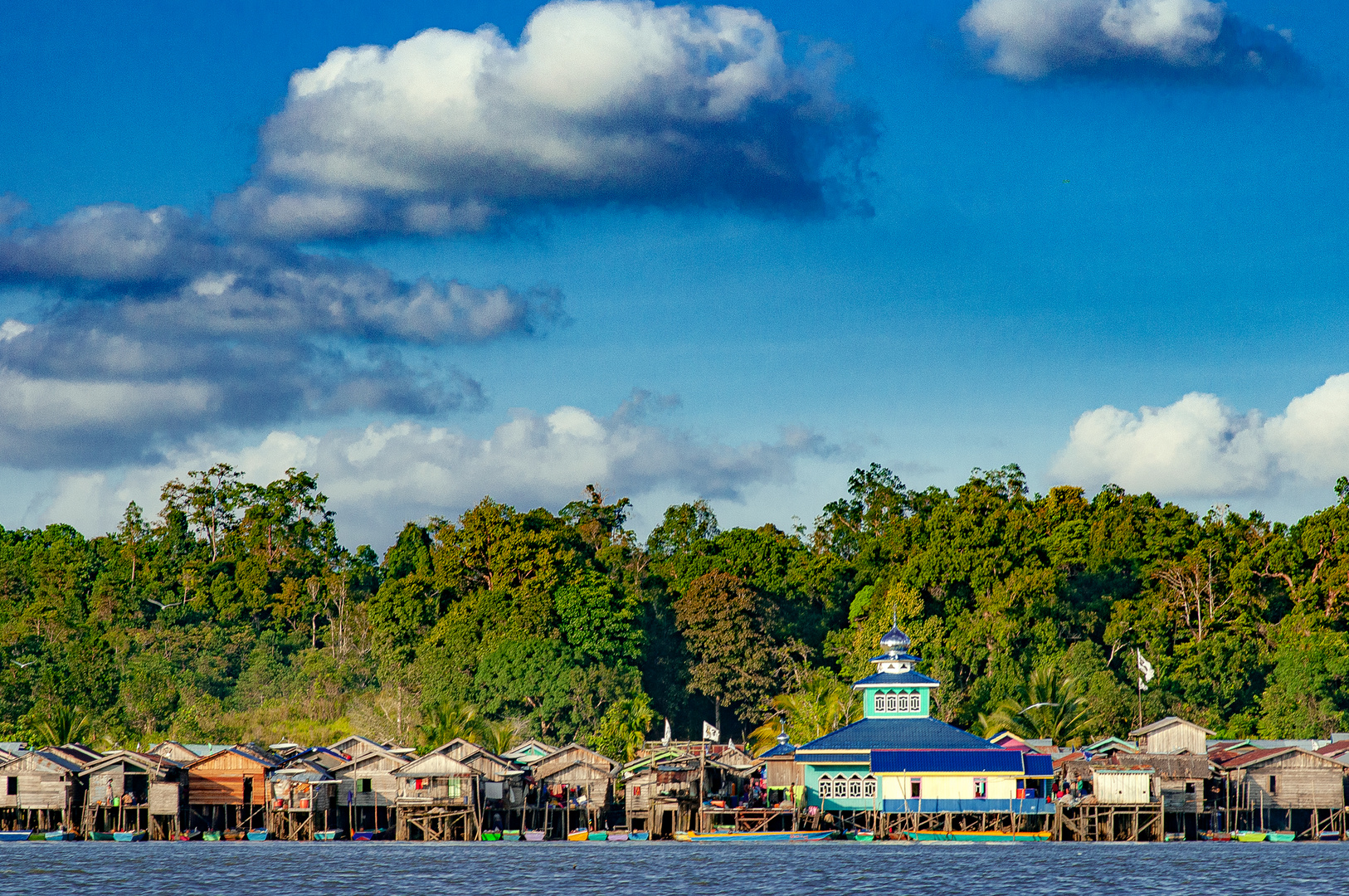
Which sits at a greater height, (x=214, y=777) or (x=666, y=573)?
(x=666, y=573)

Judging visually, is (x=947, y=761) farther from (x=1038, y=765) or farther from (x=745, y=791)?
(x=745, y=791)

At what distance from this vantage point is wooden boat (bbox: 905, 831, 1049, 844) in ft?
230

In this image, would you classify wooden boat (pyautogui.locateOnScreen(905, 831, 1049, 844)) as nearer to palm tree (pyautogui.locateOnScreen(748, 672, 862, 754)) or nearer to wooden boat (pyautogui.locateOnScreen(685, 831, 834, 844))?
wooden boat (pyautogui.locateOnScreen(685, 831, 834, 844))

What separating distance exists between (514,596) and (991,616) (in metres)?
24.5

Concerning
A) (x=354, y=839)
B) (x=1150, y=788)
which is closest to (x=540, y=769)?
(x=354, y=839)

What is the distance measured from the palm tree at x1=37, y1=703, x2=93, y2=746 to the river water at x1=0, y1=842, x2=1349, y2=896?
16.5m

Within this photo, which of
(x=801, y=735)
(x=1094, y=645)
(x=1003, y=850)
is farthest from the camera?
(x=1094, y=645)

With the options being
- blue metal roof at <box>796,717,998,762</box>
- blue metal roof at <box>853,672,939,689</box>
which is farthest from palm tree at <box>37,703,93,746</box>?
blue metal roof at <box>853,672,939,689</box>

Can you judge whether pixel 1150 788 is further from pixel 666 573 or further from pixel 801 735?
pixel 666 573

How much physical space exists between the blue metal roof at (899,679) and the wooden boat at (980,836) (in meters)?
7.24

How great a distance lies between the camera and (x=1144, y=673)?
90562mm

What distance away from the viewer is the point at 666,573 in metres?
106

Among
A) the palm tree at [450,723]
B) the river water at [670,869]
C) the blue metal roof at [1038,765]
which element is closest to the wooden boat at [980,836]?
the river water at [670,869]

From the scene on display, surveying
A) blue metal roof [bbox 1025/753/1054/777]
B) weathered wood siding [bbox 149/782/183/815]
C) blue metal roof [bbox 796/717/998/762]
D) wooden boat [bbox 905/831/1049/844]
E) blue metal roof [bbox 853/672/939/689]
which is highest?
blue metal roof [bbox 853/672/939/689]
